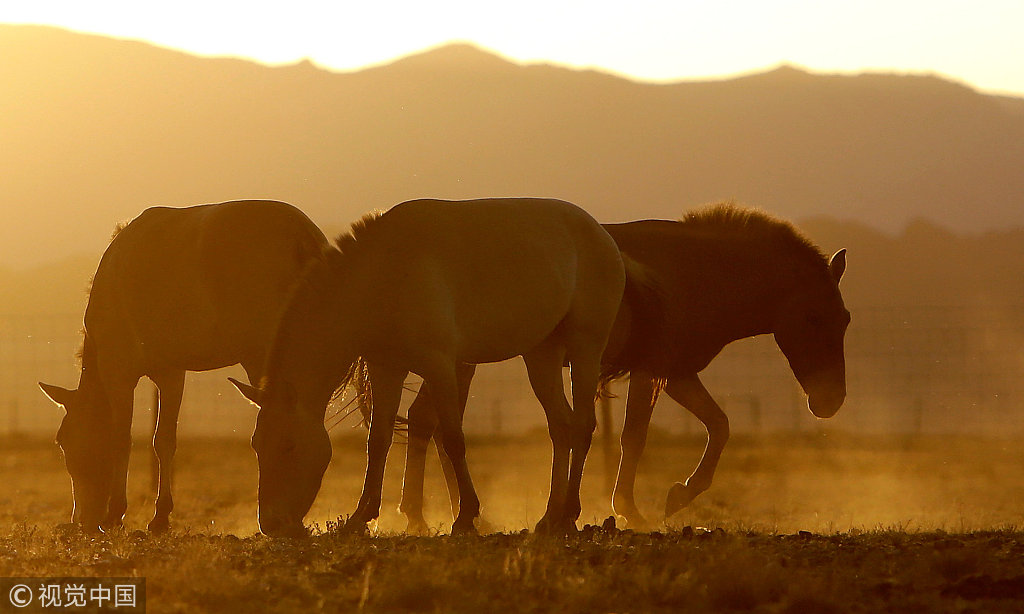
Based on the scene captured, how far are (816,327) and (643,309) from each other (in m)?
→ 2.09

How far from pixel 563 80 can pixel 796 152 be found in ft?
113

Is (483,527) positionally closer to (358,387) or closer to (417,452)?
(417,452)

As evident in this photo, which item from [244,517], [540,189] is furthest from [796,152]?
[244,517]

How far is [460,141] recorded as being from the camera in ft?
381

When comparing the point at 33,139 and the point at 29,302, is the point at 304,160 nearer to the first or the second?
the point at 33,139

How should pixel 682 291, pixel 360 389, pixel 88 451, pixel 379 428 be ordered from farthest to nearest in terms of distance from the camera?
pixel 682 291
pixel 360 389
pixel 88 451
pixel 379 428

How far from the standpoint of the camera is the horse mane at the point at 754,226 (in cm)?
1183

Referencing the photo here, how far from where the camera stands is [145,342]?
10109mm

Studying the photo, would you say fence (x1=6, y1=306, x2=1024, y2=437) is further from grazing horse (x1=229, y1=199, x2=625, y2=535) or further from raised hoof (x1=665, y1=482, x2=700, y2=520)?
grazing horse (x1=229, y1=199, x2=625, y2=535)

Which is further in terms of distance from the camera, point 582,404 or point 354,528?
point 582,404

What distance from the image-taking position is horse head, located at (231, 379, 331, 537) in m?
8.27

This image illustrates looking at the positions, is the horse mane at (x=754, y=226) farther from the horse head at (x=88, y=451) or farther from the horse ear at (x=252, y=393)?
the horse head at (x=88, y=451)

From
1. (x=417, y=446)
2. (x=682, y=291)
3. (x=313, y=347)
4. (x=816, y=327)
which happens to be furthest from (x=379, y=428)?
(x=816, y=327)

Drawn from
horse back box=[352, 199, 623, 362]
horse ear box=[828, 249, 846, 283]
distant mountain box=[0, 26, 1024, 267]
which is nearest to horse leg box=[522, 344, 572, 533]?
horse back box=[352, 199, 623, 362]
